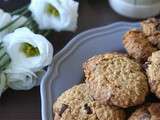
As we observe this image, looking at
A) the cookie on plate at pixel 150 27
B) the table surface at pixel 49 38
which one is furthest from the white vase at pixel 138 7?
the cookie on plate at pixel 150 27

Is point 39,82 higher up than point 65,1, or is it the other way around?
point 65,1

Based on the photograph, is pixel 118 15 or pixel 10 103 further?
pixel 118 15

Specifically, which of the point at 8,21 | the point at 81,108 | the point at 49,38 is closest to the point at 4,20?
the point at 8,21

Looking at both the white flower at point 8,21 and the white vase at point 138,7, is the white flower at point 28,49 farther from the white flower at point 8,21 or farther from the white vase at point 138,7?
the white vase at point 138,7

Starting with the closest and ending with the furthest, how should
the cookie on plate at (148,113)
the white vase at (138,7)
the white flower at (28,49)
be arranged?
the cookie on plate at (148,113) < the white flower at (28,49) < the white vase at (138,7)

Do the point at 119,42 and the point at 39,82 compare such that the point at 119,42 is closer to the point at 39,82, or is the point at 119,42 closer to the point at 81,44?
the point at 81,44

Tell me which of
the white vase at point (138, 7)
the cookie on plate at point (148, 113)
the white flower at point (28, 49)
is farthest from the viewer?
the white vase at point (138, 7)

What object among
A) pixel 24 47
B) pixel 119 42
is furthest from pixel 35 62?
pixel 119 42
